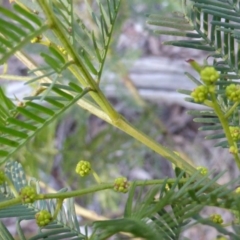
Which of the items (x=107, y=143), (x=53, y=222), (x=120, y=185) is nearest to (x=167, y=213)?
(x=120, y=185)

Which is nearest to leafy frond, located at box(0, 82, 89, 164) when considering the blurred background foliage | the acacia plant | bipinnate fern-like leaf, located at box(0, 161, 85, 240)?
the acacia plant

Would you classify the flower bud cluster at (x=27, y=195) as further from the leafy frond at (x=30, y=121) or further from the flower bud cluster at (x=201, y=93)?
the flower bud cluster at (x=201, y=93)

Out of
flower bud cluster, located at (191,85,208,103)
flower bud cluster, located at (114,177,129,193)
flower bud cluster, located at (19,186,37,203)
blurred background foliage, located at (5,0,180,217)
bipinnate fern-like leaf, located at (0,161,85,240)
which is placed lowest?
blurred background foliage, located at (5,0,180,217)

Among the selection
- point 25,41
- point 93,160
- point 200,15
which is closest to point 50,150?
point 93,160

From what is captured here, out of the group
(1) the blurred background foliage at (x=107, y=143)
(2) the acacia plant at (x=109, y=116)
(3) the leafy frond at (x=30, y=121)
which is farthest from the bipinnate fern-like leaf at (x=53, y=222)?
(1) the blurred background foliage at (x=107, y=143)

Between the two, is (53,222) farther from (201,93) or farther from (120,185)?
(201,93)

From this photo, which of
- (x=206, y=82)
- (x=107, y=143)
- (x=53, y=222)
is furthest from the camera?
(x=107, y=143)

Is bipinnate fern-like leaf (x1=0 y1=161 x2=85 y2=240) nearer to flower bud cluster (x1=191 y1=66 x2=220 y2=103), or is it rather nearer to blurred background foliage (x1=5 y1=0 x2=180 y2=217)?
flower bud cluster (x1=191 y1=66 x2=220 y2=103)

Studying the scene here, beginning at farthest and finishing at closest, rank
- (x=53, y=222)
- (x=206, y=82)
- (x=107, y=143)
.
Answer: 1. (x=107, y=143)
2. (x=53, y=222)
3. (x=206, y=82)
